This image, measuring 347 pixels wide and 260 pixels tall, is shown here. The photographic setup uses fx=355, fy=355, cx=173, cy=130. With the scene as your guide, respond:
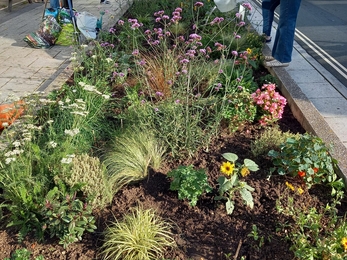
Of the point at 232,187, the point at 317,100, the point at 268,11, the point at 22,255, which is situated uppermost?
the point at 268,11

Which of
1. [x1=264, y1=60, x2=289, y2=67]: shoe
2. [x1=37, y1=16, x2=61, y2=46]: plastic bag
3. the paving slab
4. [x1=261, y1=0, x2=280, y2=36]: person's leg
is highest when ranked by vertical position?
[x1=261, y1=0, x2=280, y2=36]: person's leg

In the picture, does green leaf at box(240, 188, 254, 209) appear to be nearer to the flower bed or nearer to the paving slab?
the flower bed

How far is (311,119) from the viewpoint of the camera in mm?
3656

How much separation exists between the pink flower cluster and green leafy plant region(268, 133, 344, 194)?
28.9 inches

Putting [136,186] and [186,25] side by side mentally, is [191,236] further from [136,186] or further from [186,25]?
[186,25]

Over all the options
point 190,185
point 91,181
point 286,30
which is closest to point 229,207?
point 190,185

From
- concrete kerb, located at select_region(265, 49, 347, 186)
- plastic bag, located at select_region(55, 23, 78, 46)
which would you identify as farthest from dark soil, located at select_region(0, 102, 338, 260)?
plastic bag, located at select_region(55, 23, 78, 46)

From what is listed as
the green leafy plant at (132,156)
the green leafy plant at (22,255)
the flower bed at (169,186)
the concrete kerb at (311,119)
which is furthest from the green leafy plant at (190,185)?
the concrete kerb at (311,119)

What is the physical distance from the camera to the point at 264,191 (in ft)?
9.40

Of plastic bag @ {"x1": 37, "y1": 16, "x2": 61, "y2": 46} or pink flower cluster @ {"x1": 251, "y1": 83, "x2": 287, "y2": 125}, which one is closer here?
pink flower cluster @ {"x1": 251, "y1": 83, "x2": 287, "y2": 125}

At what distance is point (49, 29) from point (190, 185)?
15.8 feet

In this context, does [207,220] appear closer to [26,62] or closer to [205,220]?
[205,220]

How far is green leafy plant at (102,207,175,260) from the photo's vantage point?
227cm

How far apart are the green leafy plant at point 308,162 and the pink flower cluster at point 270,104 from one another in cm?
73
